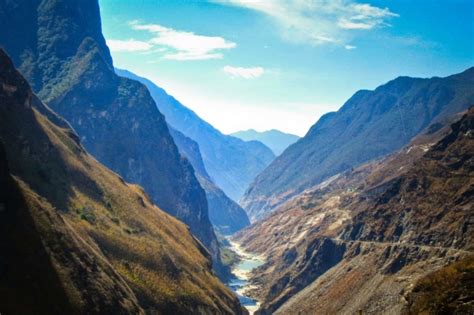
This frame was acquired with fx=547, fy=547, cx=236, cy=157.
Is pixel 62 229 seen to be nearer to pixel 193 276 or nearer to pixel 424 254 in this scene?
pixel 193 276

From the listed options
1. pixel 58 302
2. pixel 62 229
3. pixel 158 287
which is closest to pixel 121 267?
pixel 158 287

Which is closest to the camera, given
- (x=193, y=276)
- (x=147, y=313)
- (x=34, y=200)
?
(x=34, y=200)

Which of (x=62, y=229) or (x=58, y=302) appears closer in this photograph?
(x=58, y=302)

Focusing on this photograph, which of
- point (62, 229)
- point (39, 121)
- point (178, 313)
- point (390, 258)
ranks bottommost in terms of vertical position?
point (178, 313)

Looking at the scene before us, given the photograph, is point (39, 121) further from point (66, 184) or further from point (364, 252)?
point (364, 252)

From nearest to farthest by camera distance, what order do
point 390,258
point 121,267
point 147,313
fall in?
point 147,313 < point 121,267 < point 390,258

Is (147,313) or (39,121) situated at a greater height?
(39,121)

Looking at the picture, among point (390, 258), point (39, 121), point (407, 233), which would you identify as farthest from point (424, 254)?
point (39, 121)
